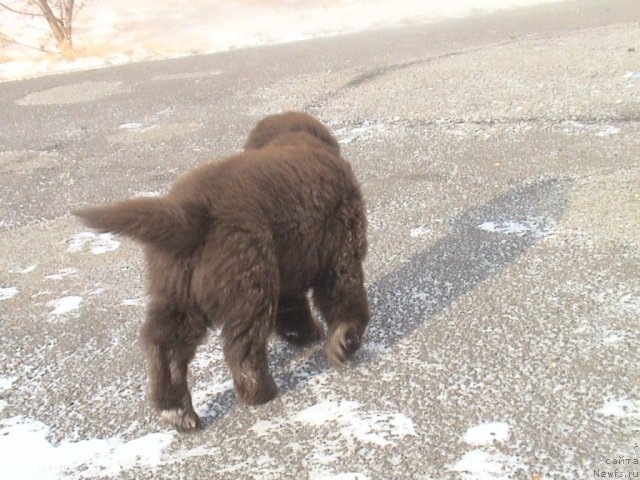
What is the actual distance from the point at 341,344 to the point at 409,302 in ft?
2.87

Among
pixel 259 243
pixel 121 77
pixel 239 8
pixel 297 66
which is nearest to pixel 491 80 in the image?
pixel 297 66

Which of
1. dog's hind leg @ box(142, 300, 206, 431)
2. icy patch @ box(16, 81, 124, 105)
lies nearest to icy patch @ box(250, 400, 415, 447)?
dog's hind leg @ box(142, 300, 206, 431)

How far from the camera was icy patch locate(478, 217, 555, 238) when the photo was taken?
471cm

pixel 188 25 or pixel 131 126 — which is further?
pixel 188 25

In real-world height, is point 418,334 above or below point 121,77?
below

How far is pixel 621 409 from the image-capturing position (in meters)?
2.86

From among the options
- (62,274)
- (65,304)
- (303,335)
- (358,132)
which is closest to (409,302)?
(303,335)

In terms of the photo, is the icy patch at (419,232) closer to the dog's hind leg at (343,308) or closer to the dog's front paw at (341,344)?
the dog's hind leg at (343,308)

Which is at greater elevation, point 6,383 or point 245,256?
point 245,256

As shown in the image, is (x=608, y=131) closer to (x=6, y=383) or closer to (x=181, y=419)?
(x=181, y=419)

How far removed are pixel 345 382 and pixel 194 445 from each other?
827mm

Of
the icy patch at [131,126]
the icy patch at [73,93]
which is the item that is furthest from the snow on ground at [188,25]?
the icy patch at [131,126]

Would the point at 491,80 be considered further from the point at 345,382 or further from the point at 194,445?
the point at 194,445

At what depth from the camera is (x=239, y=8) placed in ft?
105
